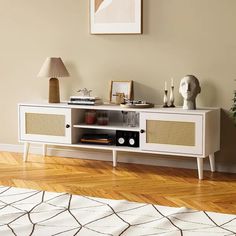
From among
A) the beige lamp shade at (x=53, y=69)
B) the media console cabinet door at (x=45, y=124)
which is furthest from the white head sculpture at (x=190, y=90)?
the beige lamp shade at (x=53, y=69)

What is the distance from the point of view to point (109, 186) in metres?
4.43

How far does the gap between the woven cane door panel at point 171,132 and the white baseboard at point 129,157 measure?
0.41m

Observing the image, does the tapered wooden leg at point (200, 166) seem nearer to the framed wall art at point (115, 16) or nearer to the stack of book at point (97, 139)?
the stack of book at point (97, 139)

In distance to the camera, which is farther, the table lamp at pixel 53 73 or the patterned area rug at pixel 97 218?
the table lamp at pixel 53 73

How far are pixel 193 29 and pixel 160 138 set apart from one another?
1.00 m

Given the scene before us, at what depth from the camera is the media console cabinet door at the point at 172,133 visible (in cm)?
457

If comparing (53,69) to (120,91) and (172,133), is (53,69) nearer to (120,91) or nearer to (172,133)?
(120,91)

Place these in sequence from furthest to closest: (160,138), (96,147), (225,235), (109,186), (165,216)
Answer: (96,147)
(160,138)
(109,186)
(165,216)
(225,235)

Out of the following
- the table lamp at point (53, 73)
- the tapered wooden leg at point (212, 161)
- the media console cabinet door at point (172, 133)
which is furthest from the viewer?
the table lamp at point (53, 73)

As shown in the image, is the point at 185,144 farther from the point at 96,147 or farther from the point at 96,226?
the point at 96,226

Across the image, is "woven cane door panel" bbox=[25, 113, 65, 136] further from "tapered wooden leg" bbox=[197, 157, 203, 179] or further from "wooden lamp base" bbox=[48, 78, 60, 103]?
"tapered wooden leg" bbox=[197, 157, 203, 179]

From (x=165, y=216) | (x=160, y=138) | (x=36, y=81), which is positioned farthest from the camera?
(x=36, y=81)

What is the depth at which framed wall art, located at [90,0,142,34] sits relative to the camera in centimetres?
506

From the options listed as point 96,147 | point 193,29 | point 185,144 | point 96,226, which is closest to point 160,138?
point 185,144
